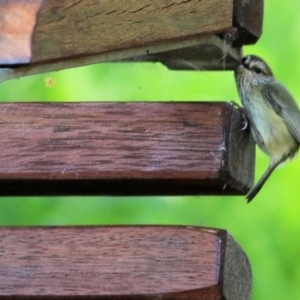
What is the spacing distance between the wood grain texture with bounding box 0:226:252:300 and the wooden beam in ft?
1.16


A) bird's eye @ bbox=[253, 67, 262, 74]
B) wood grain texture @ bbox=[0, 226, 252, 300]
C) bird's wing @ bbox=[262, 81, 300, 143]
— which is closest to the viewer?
wood grain texture @ bbox=[0, 226, 252, 300]

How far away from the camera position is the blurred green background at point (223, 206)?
3.40 metres

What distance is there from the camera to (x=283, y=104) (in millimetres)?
2822

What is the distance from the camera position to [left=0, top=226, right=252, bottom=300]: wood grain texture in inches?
67.7

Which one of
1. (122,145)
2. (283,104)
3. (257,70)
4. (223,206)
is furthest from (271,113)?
(122,145)

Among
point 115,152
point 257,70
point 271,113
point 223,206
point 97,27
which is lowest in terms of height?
point 223,206

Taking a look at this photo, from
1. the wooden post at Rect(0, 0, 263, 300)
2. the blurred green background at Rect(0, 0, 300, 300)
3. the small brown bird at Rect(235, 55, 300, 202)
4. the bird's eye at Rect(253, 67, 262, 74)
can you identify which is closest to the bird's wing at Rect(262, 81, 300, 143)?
the small brown bird at Rect(235, 55, 300, 202)

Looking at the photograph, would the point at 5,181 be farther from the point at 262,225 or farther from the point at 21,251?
the point at 262,225

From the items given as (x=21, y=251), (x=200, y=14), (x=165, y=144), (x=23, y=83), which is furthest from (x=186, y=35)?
(x=23, y=83)

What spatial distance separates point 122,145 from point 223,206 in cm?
181

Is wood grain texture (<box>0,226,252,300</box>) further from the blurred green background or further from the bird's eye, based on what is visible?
the blurred green background

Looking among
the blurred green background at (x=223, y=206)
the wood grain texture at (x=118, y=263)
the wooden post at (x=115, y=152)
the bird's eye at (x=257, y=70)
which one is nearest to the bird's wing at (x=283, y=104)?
the bird's eye at (x=257, y=70)

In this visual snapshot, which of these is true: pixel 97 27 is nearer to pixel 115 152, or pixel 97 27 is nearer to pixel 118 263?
pixel 115 152

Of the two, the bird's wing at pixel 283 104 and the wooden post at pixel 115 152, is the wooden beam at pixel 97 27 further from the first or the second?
the bird's wing at pixel 283 104
